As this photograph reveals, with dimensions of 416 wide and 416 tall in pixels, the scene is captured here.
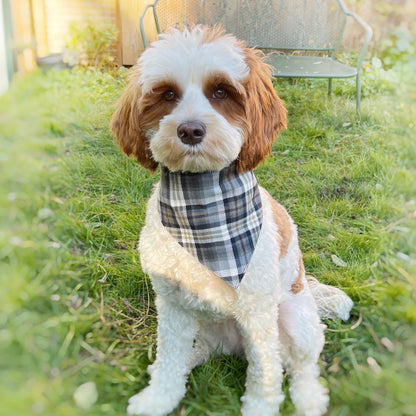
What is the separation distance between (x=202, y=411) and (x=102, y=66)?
4.57 metres

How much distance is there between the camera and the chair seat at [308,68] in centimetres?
510

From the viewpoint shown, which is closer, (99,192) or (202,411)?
(202,411)

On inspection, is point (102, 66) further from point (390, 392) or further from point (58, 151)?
point (390, 392)

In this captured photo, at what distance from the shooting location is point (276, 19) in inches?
240

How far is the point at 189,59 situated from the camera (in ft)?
6.06

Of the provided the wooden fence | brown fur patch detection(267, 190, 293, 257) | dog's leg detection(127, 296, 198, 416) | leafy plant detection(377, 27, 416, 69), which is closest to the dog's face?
brown fur patch detection(267, 190, 293, 257)

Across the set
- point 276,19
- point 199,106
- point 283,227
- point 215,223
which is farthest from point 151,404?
point 276,19

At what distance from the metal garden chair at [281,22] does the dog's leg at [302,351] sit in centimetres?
395

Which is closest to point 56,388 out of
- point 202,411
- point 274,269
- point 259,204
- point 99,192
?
point 202,411

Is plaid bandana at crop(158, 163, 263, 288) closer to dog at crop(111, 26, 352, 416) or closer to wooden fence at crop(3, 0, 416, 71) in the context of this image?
dog at crop(111, 26, 352, 416)

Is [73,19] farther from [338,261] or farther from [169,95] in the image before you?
[338,261]

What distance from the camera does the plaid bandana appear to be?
80.4 inches

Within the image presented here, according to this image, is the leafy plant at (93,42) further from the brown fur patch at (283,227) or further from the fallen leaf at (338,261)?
the brown fur patch at (283,227)

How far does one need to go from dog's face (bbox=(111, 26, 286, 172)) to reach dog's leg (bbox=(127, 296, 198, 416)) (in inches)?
29.8
